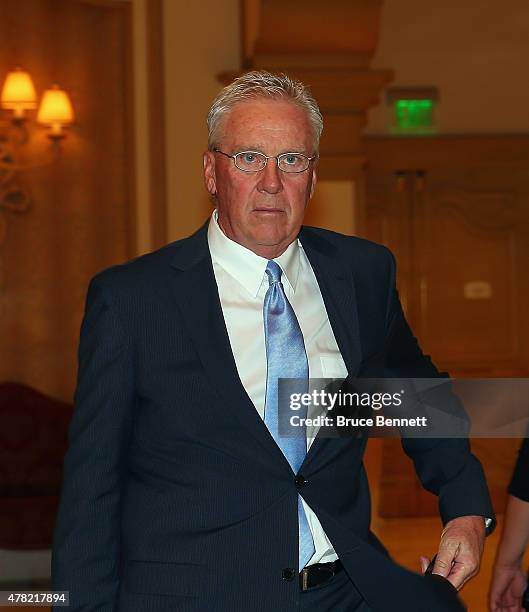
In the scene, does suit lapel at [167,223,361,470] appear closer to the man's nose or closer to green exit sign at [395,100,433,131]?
the man's nose

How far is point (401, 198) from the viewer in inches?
313

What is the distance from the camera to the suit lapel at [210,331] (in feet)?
5.34

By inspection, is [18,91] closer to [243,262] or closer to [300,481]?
[243,262]

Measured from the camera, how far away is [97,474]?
64.2 inches

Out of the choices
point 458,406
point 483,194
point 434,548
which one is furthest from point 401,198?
point 458,406

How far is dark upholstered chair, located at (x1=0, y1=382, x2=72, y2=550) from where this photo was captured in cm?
466

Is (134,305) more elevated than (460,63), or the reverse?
(460,63)

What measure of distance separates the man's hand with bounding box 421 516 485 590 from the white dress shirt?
171mm

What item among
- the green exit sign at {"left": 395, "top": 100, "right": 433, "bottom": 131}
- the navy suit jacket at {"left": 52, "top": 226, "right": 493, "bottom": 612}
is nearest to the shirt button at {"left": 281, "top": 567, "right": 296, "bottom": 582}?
the navy suit jacket at {"left": 52, "top": 226, "right": 493, "bottom": 612}

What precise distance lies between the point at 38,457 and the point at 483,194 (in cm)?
450

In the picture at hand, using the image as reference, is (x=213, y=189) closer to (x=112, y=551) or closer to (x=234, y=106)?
(x=234, y=106)

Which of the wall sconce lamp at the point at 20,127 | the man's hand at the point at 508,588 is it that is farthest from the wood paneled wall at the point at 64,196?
the man's hand at the point at 508,588

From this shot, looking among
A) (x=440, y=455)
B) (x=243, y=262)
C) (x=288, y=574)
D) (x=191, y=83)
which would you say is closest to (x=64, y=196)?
(x=191, y=83)

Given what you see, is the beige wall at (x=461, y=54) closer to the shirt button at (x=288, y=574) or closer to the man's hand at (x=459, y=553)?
the man's hand at (x=459, y=553)
